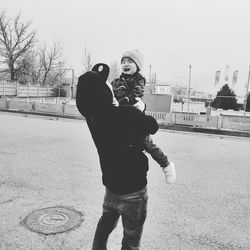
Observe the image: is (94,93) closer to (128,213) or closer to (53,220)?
(128,213)

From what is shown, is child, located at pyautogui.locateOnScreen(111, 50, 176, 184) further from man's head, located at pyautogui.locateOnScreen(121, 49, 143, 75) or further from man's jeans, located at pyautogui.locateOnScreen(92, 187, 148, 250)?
man's jeans, located at pyautogui.locateOnScreen(92, 187, 148, 250)

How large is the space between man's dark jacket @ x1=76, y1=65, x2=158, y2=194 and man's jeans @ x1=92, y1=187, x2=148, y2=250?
0.23ft

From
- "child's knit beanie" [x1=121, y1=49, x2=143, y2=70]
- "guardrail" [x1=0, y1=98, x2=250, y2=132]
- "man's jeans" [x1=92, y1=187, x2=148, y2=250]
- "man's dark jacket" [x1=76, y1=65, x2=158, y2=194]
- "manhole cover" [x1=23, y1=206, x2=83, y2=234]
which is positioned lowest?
"manhole cover" [x1=23, y1=206, x2=83, y2=234]

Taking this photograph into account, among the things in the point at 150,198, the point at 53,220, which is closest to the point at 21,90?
the point at 150,198

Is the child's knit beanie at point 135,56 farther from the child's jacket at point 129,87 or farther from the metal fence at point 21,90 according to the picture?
the metal fence at point 21,90

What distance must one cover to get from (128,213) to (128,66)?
39.4 inches

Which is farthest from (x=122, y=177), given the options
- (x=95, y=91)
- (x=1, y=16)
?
(x=1, y=16)

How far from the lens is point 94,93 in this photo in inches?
60.6

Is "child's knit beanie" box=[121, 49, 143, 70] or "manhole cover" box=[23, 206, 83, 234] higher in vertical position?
"child's knit beanie" box=[121, 49, 143, 70]

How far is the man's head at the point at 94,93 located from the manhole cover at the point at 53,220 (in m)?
1.93

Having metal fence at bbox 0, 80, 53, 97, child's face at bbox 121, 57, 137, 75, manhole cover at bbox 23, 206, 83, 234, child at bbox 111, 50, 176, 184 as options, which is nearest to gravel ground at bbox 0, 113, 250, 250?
manhole cover at bbox 23, 206, 83, 234

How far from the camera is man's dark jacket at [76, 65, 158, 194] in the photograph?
5.08ft

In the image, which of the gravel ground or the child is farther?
the gravel ground

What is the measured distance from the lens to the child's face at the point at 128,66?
1860 mm
